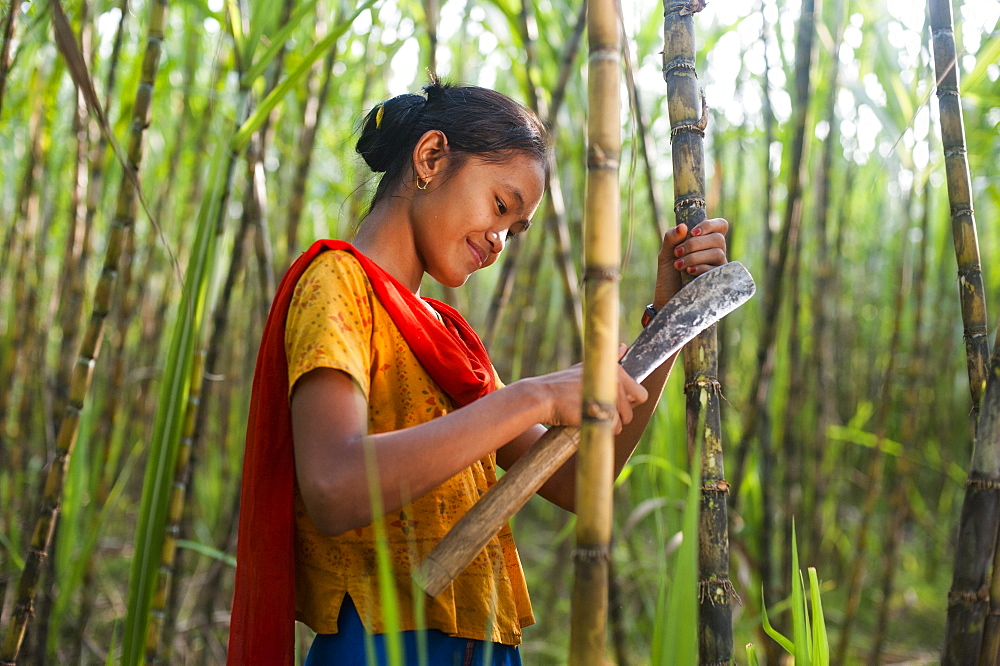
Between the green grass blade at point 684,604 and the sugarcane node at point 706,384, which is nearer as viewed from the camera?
the green grass blade at point 684,604

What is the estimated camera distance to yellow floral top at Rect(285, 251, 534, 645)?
63 centimetres

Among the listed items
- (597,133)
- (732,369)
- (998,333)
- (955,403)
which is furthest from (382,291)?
Result: (955,403)

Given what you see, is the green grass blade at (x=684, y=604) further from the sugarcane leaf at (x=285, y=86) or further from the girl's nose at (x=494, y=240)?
the sugarcane leaf at (x=285, y=86)

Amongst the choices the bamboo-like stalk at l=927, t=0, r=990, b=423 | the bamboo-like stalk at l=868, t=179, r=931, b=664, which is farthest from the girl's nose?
the bamboo-like stalk at l=868, t=179, r=931, b=664

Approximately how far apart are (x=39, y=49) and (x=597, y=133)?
1.70 m

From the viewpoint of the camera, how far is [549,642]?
5.95ft

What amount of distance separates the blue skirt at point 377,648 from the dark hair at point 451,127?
→ 437 mm

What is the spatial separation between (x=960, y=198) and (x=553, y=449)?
0.47m

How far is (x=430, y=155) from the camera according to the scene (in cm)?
76

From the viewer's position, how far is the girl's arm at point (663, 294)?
636mm

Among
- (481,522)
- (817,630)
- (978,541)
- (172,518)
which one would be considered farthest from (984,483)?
(172,518)

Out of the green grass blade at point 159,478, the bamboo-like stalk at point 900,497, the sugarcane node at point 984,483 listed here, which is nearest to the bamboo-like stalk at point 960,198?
the sugarcane node at point 984,483

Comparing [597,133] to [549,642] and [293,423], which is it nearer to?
[293,423]

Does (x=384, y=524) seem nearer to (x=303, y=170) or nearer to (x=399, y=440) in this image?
(x=399, y=440)
